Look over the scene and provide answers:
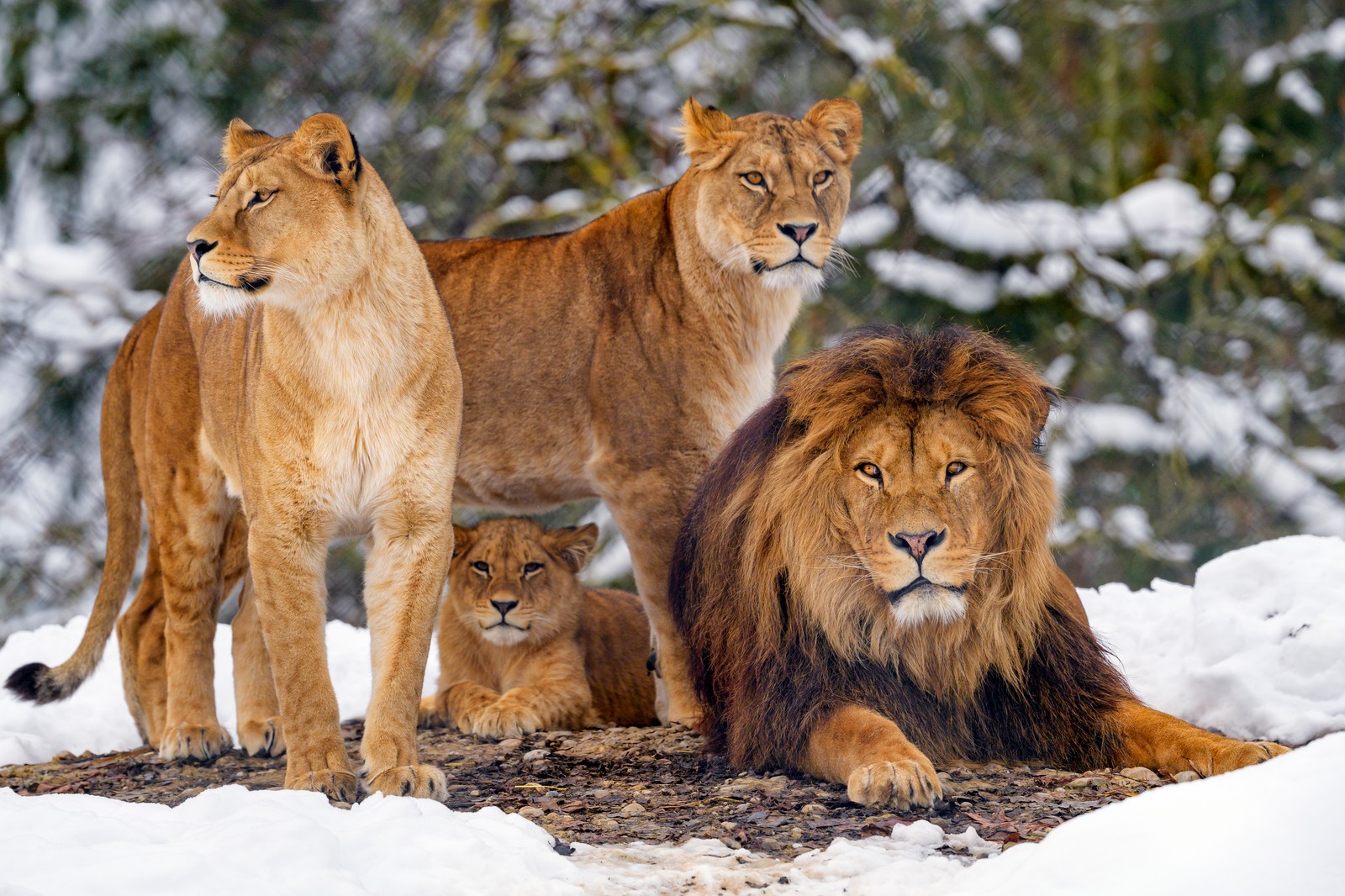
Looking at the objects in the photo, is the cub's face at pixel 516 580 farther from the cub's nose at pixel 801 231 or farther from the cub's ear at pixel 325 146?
the cub's ear at pixel 325 146

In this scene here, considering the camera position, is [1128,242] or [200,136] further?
[1128,242]

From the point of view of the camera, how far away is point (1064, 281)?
8.83 m

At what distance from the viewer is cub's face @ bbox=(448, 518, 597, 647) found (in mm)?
4523

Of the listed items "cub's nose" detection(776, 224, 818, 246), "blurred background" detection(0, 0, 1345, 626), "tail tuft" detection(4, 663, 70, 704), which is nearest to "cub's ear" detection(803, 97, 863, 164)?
"cub's nose" detection(776, 224, 818, 246)

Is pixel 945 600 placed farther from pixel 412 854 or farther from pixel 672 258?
pixel 672 258

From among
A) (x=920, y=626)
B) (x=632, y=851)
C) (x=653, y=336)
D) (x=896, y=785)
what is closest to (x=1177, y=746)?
(x=920, y=626)

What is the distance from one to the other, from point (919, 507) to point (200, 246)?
153cm

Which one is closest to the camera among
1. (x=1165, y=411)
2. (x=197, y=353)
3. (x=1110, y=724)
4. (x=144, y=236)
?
(x=1110, y=724)

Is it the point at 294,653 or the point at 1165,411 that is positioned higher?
the point at 1165,411

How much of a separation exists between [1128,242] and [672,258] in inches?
206

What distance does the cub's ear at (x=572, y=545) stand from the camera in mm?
4758

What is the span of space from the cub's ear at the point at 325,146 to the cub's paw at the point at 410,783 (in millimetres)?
1248

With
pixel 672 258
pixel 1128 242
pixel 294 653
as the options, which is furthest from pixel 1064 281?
pixel 294 653

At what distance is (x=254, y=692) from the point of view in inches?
156
